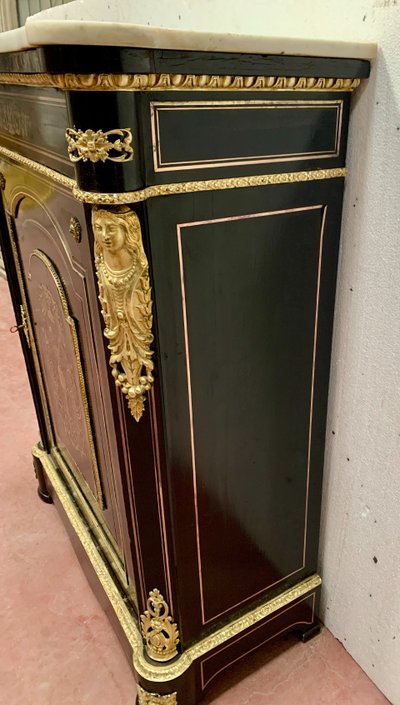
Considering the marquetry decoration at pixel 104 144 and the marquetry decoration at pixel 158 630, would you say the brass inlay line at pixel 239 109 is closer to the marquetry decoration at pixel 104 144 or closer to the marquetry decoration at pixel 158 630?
the marquetry decoration at pixel 104 144

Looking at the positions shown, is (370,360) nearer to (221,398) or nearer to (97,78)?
(221,398)

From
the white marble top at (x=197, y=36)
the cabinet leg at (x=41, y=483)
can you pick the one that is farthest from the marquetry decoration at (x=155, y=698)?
the white marble top at (x=197, y=36)

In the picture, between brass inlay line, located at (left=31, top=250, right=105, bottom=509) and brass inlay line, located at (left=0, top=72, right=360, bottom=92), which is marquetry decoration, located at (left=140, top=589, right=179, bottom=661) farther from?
brass inlay line, located at (left=0, top=72, right=360, bottom=92)

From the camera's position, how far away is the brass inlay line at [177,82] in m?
0.66

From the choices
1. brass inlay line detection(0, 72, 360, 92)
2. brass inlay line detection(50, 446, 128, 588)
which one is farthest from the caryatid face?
brass inlay line detection(50, 446, 128, 588)

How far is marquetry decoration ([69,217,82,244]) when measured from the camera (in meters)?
0.84

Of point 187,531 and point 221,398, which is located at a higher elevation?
point 221,398

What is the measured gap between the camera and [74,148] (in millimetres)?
720

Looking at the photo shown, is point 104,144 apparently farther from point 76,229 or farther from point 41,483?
point 41,483

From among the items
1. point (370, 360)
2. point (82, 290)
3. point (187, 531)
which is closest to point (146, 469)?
point (187, 531)

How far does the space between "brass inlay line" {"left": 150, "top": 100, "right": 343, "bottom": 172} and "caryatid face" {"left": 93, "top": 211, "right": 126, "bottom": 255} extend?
89 mm

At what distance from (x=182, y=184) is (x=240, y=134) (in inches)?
4.6

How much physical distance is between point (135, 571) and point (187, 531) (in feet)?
0.48

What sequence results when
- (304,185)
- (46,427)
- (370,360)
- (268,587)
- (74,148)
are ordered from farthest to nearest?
(46,427) → (268,587) → (370,360) → (304,185) → (74,148)
